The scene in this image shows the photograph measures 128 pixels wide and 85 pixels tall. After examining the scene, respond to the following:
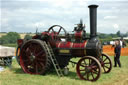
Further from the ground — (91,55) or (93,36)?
(93,36)

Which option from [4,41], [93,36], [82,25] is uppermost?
[82,25]

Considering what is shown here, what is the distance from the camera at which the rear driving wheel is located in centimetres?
812

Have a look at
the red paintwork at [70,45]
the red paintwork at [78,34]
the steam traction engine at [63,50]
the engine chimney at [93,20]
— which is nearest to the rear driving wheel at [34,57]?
the steam traction engine at [63,50]

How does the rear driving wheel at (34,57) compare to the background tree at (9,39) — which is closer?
the rear driving wheel at (34,57)

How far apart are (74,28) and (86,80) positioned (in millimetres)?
2423

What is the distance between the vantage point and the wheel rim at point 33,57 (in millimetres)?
8276

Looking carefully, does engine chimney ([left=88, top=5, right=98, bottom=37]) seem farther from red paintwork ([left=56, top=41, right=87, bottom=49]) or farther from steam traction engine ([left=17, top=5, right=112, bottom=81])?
red paintwork ([left=56, top=41, right=87, bottom=49])

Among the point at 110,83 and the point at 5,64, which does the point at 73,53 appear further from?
the point at 5,64

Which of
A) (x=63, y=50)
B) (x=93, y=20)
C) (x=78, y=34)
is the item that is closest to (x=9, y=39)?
(x=63, y=50)

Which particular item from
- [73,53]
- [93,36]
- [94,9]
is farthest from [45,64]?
[94,9]

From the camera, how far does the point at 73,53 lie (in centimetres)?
798

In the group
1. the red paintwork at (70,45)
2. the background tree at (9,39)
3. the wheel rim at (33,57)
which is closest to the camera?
the red paintwork at (70,45)

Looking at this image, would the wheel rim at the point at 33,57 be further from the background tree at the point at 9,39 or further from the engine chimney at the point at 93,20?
the background tree at the point at 9,39

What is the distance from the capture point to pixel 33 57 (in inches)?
332
